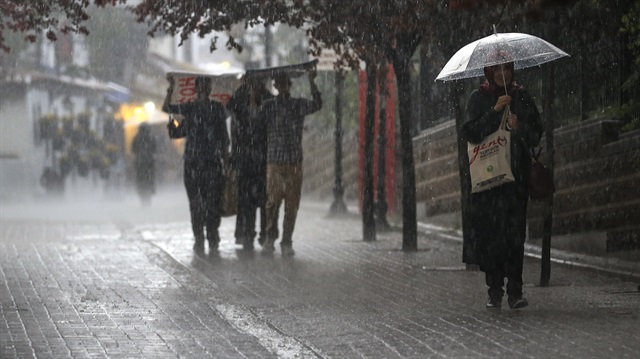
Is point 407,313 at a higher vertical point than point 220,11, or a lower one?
lower

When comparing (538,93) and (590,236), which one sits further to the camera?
(538,93)

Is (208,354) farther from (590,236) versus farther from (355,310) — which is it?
(590,236)

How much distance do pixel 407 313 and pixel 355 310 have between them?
43 centimetres

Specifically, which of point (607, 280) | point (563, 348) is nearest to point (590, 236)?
point (607, 280)

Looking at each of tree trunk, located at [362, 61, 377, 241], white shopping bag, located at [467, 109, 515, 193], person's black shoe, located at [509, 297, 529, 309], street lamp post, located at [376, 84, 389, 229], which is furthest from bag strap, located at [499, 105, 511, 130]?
street lamp post, located at [376, 84, 389, 229]

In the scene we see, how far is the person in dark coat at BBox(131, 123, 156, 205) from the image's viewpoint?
2941 cm

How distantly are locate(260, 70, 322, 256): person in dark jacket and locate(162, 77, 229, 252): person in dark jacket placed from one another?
0.61 metres

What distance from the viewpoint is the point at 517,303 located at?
10484 millimetres

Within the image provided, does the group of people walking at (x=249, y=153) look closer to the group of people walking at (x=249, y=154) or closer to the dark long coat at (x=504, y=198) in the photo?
the group of people walking at (x=249, y=154)

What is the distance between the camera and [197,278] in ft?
43.4

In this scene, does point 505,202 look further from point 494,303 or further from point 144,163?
point 144,163

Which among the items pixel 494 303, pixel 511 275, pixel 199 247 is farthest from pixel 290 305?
pixel 199 247

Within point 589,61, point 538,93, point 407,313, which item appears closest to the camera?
point 407,313

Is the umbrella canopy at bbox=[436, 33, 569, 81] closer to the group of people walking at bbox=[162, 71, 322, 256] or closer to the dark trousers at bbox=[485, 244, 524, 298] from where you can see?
the dark trousers at bbox=[485, 244, 524, 298]
